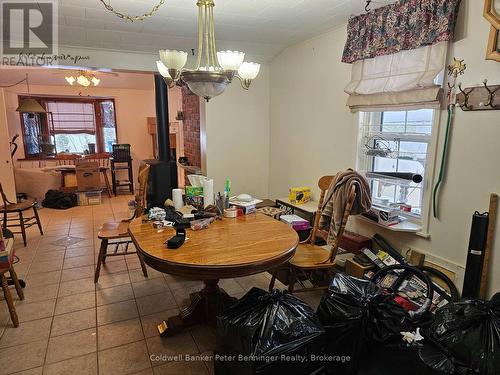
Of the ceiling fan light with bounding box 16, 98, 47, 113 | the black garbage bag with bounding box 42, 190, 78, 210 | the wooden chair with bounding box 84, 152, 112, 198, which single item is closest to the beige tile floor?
the black garbage bag with bounding box 42, 190, 78, 210

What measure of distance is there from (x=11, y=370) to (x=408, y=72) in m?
3.20

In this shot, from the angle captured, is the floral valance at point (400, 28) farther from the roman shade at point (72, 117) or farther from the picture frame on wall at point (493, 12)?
the roman shade at point (72, 117)

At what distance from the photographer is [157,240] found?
197 centimetres

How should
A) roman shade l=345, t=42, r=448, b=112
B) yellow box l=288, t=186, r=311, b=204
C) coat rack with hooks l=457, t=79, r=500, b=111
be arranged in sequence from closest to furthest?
coat rack with hooks l=457, t=79, r=500, b=111, roman shade l=345, t=42, r=448, b=112, yellow box l=288, t=186, r=311, b=204

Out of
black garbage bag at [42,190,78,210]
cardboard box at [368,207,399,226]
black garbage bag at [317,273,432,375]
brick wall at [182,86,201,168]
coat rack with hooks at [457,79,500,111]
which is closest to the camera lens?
black garbage bag at [317,273,432,375]

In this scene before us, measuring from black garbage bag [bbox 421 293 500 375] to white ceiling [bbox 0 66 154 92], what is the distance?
489 cm

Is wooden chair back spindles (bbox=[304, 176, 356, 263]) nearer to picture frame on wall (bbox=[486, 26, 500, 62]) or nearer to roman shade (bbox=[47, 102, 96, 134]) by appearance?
picture frame on wall (bbox=[486, 26, 500, 62])

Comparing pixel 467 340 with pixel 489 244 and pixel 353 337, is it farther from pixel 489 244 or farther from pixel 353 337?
pixel 489 244

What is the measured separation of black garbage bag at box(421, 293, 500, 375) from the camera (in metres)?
1.36

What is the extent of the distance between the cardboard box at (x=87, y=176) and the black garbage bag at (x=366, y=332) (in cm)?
546

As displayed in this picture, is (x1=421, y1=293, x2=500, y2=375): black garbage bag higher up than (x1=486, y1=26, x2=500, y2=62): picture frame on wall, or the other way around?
(x1=486, y1=26, x2=500, y2=62): picture frame on wall

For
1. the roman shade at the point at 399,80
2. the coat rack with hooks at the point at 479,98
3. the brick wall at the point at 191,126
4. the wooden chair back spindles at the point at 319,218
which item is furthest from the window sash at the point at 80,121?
the coat rack with hooks at the point at 479,98

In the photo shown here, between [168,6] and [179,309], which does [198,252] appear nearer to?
[179,309]

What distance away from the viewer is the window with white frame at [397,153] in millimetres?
2492
